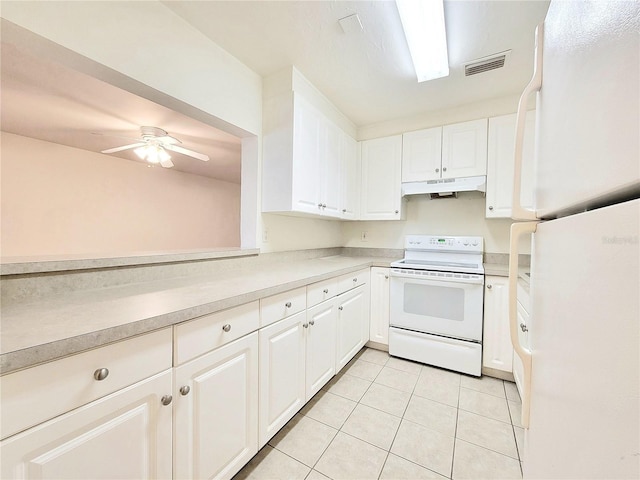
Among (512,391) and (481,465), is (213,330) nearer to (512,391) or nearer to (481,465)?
(481,465)

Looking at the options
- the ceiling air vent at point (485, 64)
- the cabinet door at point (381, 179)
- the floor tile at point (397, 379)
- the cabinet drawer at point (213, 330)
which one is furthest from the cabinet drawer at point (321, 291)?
the ceiling air vent at point (485, 64)

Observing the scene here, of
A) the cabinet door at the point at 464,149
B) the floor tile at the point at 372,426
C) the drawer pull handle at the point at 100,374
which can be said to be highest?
the cabinet door at the point at 464,149

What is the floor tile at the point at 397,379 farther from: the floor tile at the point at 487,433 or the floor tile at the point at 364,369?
the floor tile at the point at 487,433

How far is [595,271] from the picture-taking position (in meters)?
0.38

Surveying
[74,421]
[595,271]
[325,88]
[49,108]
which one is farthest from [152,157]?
[595,271]

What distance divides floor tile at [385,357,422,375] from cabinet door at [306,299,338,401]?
662 millimetres

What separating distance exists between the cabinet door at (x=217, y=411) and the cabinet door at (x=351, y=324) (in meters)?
0.90

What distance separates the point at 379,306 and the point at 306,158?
153cm

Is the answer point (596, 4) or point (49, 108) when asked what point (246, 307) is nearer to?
point (596, 4)

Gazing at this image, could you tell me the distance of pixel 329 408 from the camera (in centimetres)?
171

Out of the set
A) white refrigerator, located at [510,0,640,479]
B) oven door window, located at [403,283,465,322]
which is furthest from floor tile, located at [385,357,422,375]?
white refrigerator, located at [510,0,640,479]

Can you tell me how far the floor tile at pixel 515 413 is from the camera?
5.24ft

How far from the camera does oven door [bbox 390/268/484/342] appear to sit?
6.81 feet

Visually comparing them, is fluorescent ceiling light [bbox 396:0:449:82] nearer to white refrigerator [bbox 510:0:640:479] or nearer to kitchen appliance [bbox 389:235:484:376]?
white refrigerator [bbox 510:0:640:479]
